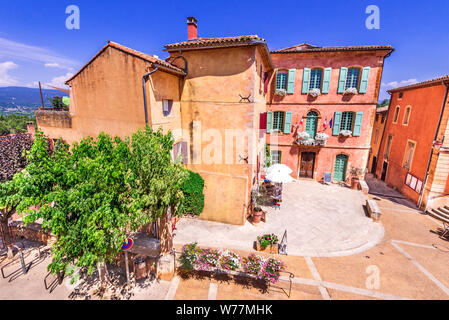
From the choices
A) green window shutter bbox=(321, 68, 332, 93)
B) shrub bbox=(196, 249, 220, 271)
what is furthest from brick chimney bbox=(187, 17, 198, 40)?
shrub bbox=(196, 249, 220, 271)

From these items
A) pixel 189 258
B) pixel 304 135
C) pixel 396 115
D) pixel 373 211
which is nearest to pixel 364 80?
pixel 304 135

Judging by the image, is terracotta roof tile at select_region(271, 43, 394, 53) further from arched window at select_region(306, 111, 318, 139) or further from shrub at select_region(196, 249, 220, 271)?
shrub at select_region(196, 249, 220, 271)

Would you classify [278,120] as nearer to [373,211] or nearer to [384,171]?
[373,211]

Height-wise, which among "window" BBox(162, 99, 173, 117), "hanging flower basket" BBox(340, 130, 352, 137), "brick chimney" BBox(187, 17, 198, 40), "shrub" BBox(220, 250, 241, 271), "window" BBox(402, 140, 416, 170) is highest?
"brick chimney" BBox(187, 17, 198, 40)

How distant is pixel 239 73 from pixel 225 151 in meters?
4.52

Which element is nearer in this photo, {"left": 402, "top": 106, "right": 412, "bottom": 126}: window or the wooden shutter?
the wooden shutter

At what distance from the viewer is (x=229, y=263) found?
325 inches

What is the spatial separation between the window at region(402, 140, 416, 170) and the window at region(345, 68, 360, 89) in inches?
256

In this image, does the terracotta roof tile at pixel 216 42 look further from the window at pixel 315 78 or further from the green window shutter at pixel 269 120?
the window at pixel 315 78

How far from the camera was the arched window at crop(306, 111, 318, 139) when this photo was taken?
61.2 feet

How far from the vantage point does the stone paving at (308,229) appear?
10.6 meters

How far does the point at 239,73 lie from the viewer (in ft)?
38.6
